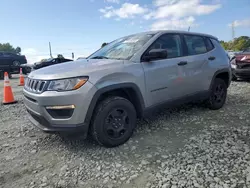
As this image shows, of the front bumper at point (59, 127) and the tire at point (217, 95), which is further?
the tire at point (217, 95)

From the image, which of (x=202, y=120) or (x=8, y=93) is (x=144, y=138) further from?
(x=8, y=93)

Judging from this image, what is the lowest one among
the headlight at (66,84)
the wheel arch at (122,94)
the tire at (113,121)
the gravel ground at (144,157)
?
the gravel ground at (144,157)

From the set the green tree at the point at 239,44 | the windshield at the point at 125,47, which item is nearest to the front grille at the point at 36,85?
the windshield at the point at 125,47

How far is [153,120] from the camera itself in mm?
4125

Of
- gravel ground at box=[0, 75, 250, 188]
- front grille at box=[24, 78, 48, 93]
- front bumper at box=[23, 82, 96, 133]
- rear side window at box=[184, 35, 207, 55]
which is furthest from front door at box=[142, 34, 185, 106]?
front grille at box=[24, 78, 48, 93]

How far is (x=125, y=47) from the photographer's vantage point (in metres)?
3.69

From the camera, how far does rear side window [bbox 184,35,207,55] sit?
4.14 metres

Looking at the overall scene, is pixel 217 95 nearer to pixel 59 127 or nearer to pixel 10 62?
pixel 59 127

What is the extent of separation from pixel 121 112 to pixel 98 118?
1.34 ft

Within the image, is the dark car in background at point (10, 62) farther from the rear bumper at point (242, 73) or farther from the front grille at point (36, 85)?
the rear bumper at point (242, 73)

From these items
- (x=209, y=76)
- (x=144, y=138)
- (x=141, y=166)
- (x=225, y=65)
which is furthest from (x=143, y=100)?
(x=225, y=65)

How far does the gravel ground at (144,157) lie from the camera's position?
2.34m

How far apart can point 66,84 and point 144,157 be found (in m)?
1.39

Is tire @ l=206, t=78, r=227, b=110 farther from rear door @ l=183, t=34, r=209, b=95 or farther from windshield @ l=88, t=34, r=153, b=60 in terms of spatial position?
windshield @ l=88, t=34, r=153, b=60
